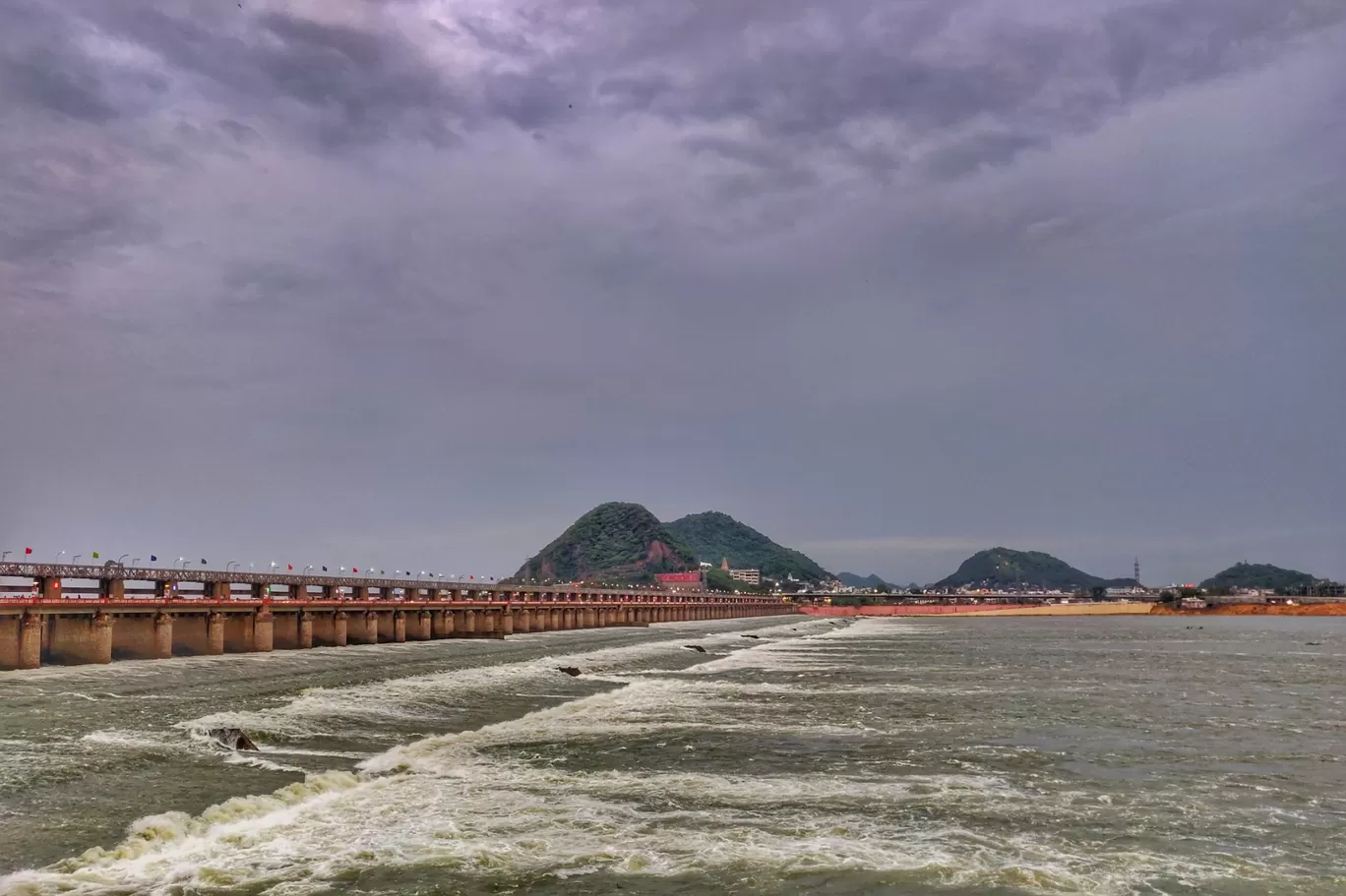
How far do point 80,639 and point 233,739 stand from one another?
142 feet

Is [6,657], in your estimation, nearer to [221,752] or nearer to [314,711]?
[314,711]

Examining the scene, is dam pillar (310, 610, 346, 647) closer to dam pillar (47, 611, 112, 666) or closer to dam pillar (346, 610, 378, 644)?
dam pillar (346, 610, 378, 644)

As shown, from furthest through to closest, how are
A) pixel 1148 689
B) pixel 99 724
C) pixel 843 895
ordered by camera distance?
pixel 1148 689 → pixel 99 724 → pixel 843 895

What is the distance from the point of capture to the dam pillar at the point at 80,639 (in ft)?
204

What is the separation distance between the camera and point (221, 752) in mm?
26797

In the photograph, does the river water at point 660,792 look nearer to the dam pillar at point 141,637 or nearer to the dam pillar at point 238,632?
the dam pillar at point 141,637

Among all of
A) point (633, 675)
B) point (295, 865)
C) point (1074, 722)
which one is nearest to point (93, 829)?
point (295, 865)

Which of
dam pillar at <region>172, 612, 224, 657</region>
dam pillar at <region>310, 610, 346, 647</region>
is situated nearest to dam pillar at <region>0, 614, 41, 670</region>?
dam pillar at <region>172, 612, 224, 657</region>

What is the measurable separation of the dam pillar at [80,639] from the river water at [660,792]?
1464cm

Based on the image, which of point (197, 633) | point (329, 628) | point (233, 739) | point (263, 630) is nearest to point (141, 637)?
point (197, 633)

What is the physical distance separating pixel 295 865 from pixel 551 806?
20.0 ft

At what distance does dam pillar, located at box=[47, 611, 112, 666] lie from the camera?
6231 centimetres

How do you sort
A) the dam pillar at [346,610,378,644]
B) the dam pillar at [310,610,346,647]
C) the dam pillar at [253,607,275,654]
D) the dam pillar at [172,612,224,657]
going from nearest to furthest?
the dam pillar at [172,612,224,657] < the dam pillar at [253,607,275,654] < the dam pillar at [310,610,346,647] < the dam pillar at [346,610,378,644]

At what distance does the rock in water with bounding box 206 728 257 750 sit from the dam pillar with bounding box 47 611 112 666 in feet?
131
